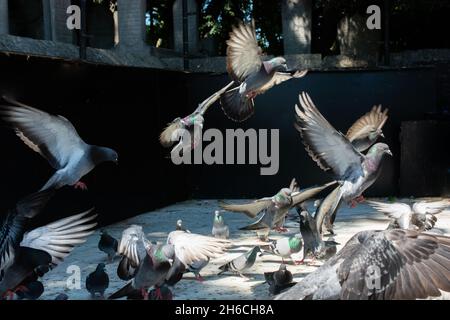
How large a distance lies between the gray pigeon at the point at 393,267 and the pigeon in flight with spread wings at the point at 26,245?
2.00 m

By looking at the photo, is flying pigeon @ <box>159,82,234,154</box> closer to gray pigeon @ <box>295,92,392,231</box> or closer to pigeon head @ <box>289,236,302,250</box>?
gray pigeon @ <box>295,92,392,231</box>

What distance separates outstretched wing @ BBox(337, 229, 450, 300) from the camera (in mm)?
3582

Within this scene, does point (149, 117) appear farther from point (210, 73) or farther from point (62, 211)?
point (62, 211)

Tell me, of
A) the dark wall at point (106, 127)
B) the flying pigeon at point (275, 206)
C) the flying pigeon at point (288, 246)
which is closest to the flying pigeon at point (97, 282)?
the flying pigeon at point (275, 206)

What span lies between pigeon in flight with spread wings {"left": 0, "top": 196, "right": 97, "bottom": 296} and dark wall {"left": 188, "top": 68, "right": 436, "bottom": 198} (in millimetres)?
7702

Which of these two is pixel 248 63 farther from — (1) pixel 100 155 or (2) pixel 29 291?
(2) pixel 29 291

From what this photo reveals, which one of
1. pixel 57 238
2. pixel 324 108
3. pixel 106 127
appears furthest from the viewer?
pixel 324 108

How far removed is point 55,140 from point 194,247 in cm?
154

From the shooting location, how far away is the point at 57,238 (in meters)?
4.78

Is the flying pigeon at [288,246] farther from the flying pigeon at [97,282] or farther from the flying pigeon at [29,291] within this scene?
the flying pigeon at [29,291]

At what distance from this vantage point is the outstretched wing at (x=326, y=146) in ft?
19.7

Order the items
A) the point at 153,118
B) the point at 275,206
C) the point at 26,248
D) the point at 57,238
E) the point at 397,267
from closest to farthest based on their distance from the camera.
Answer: the point at 397,267 < the point at 26,248 < the point at 57,238 < the point at 275,206 < the point at 153,118

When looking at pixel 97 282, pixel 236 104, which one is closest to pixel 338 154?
pixel 236 104

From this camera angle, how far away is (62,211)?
27.7 feet
